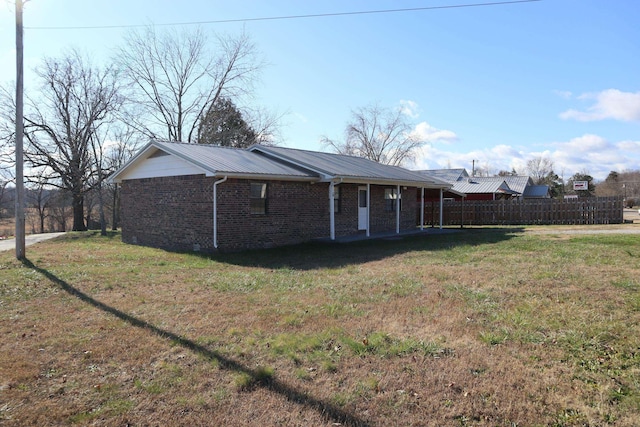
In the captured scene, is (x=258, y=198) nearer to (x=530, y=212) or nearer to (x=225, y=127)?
(x=530, y=212)

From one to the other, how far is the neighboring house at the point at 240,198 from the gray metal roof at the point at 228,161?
3 cm

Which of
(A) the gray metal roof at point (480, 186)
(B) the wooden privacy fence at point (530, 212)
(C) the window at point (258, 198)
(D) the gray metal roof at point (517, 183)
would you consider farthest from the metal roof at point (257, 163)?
(D) the gray metal roof at point (517, 183)

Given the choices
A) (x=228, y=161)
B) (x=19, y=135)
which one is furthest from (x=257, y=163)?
(x=19, y=135)

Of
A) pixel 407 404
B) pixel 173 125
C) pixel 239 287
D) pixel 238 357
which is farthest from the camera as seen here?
pixel 173 125

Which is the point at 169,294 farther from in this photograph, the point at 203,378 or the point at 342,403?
the point at 342,403

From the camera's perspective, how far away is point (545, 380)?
3.89 meters

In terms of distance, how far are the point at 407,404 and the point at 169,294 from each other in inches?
195

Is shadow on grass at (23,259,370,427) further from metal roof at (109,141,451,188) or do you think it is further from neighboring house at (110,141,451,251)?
metal roof at (109,141,451,188)

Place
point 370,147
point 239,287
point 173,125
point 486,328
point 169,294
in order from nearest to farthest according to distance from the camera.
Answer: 1. point 486,328
2. point 169,294
3. point 239,287
4. point 173,125
5. point 370,147

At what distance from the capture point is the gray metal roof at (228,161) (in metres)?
12.9

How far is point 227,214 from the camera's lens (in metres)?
13.1

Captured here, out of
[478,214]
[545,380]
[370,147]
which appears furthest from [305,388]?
[370,147]

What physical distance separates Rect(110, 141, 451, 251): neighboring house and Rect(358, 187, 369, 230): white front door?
0.04 metres

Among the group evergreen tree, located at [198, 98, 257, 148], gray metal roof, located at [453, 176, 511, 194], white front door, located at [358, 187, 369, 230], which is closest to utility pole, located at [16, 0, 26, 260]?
white front door, located at [358, 187, 369, 230]
